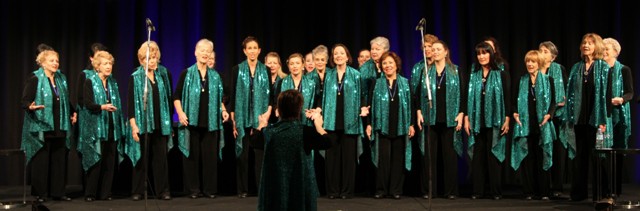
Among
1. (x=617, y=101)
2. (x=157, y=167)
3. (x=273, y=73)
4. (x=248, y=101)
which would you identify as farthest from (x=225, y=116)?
(x=617, y=101)

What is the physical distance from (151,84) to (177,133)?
0.67m

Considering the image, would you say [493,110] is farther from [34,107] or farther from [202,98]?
[34,107]

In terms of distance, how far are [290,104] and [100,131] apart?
10.5 feet

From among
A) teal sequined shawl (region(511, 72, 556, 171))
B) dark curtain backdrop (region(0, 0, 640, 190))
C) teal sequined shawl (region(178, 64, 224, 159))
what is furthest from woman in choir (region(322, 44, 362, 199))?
dark curtain backdrop (region(0, 0, 640, 190))

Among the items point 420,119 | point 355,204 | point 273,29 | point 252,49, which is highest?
point 273,29

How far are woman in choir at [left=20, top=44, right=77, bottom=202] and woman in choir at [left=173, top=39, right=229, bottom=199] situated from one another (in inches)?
42.2

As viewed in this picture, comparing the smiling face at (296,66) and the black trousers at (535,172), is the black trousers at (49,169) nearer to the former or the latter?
the smiling face at (296,66)

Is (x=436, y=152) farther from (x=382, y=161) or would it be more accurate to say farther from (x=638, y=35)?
(x=638, y=35)

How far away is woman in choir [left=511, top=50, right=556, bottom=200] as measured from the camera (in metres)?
7.32

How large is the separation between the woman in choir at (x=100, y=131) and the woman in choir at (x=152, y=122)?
0.54 feet

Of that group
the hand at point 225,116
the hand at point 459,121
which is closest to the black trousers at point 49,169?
the hand at point 225,116

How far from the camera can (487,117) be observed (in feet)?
24.2

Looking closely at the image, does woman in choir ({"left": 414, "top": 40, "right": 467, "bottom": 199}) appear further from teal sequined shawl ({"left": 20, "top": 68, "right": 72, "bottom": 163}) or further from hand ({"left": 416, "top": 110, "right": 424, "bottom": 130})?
teal sequined shawl ({"left": 20, "top": 68, "right": 72, "bottom": 163})

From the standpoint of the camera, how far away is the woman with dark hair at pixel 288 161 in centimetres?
488
